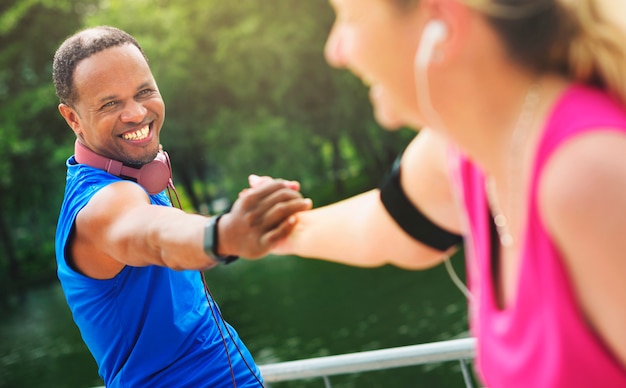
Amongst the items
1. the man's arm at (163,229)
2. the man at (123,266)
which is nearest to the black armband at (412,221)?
the man's arm at (163,229)

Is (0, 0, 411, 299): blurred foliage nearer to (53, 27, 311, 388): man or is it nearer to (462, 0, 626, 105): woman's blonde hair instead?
(53, 27, 311, 388): man

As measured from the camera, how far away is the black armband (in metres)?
1.44

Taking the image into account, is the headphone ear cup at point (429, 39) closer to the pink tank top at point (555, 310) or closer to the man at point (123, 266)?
the pink tank top at point (555, 310)

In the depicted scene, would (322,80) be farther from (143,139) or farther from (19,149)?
(143,139)

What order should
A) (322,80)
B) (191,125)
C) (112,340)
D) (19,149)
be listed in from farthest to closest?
(191,125)
(322,80)
(19,149)
(112,340)

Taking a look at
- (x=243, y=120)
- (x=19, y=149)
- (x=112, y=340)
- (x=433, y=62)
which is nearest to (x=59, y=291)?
(x=19, y=149)

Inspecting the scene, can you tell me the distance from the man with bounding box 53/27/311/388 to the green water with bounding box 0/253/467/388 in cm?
722

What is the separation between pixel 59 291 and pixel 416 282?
48.6ft

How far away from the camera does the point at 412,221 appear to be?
144 cm

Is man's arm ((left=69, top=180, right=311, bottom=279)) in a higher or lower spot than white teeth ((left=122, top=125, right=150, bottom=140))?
lower

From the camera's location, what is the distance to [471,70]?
975 mm

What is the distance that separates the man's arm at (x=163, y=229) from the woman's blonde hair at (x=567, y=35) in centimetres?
56

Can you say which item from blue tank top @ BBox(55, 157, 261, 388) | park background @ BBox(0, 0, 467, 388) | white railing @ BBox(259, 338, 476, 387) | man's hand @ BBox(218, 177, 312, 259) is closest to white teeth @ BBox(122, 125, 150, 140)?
blue tank top @ BBox(55, 157, 261, 388)

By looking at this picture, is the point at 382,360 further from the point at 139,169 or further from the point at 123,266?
the point at 139,169
